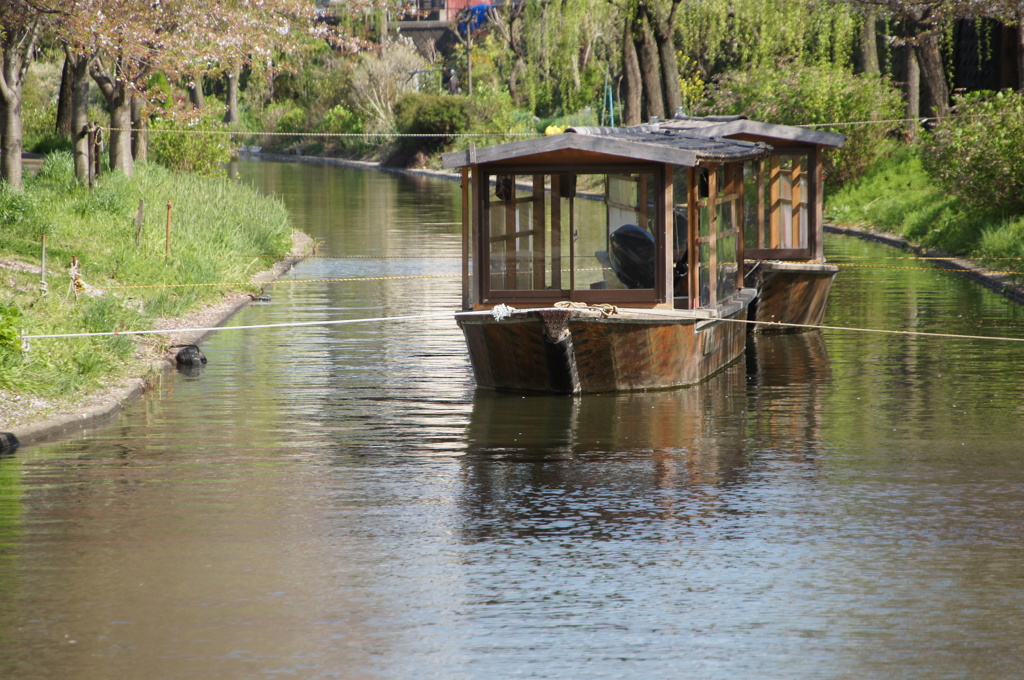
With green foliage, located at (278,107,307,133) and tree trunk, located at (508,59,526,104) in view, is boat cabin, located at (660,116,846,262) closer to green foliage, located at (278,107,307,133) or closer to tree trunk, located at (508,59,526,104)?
tree trunk, located at (508,59,526,104)

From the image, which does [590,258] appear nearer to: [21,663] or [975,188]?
[21,663]

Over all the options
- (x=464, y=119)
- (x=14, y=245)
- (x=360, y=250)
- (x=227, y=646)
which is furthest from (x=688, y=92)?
(x=227, y=646)

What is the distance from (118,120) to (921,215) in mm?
17298

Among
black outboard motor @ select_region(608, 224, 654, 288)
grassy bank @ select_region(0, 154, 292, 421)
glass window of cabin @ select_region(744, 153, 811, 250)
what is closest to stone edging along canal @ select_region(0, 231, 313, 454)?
grassy bank @ select_region(0, 154, 292, 421)

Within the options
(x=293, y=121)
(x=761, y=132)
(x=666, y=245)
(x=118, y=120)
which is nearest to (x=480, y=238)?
(x=666, y=245)

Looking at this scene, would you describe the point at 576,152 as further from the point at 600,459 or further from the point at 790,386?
the point at 600,459

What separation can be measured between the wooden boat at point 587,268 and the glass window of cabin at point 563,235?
1 cm

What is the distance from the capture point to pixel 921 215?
32.9 m

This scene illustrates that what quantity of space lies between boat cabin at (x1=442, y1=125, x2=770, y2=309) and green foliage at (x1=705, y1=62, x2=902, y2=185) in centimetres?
2466

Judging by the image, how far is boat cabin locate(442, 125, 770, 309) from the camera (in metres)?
15.1

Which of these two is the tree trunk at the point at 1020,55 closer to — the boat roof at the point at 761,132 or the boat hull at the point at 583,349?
the boat roof at the point at 761,132

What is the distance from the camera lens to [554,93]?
75875 millimetres

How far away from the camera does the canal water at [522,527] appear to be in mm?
7379

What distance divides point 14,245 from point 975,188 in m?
17.3
